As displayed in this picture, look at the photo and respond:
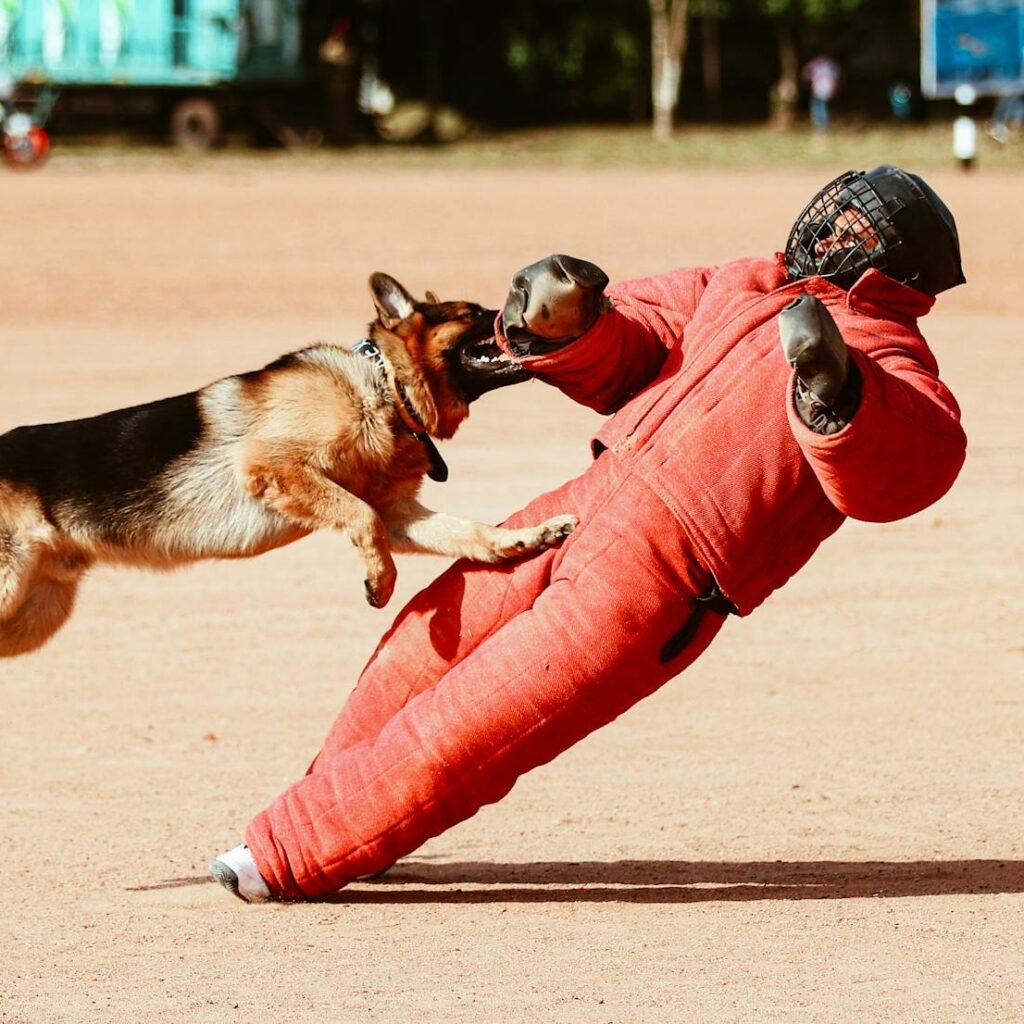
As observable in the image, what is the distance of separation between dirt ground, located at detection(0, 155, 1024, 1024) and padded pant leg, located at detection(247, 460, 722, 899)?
0.21 m

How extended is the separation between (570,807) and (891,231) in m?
2.19

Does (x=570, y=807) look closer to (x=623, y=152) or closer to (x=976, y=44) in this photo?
(x=623, y=152)

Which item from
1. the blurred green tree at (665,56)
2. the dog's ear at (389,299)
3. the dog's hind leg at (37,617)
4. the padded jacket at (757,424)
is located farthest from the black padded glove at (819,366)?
the blurred green tree at (665,56)

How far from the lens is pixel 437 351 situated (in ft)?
17.4

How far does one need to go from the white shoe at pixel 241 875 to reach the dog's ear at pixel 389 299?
1543mm

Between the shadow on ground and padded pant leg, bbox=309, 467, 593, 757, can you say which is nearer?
padded pant leg, bbox=309, 467, 593, 757

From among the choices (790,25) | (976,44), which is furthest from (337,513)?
(790,25)

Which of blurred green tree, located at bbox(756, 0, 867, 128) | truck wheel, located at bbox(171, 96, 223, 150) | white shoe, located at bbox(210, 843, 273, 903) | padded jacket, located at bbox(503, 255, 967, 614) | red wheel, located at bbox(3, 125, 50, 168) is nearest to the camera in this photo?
padded jacket, located at bbox(503, 255, 967, 614)

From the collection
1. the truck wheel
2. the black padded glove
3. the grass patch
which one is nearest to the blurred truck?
the truck wheel

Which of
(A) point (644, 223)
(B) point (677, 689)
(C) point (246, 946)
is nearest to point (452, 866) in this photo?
(C) point (246, 946)

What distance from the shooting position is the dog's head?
5.28m

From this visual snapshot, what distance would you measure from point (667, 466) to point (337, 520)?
110 centimetres

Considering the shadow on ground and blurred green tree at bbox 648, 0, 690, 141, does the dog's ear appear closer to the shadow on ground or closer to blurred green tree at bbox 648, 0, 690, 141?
the shadow on ground

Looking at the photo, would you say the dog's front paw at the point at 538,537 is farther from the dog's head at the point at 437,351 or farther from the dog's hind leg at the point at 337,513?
the dog's head at the point at 437,351
